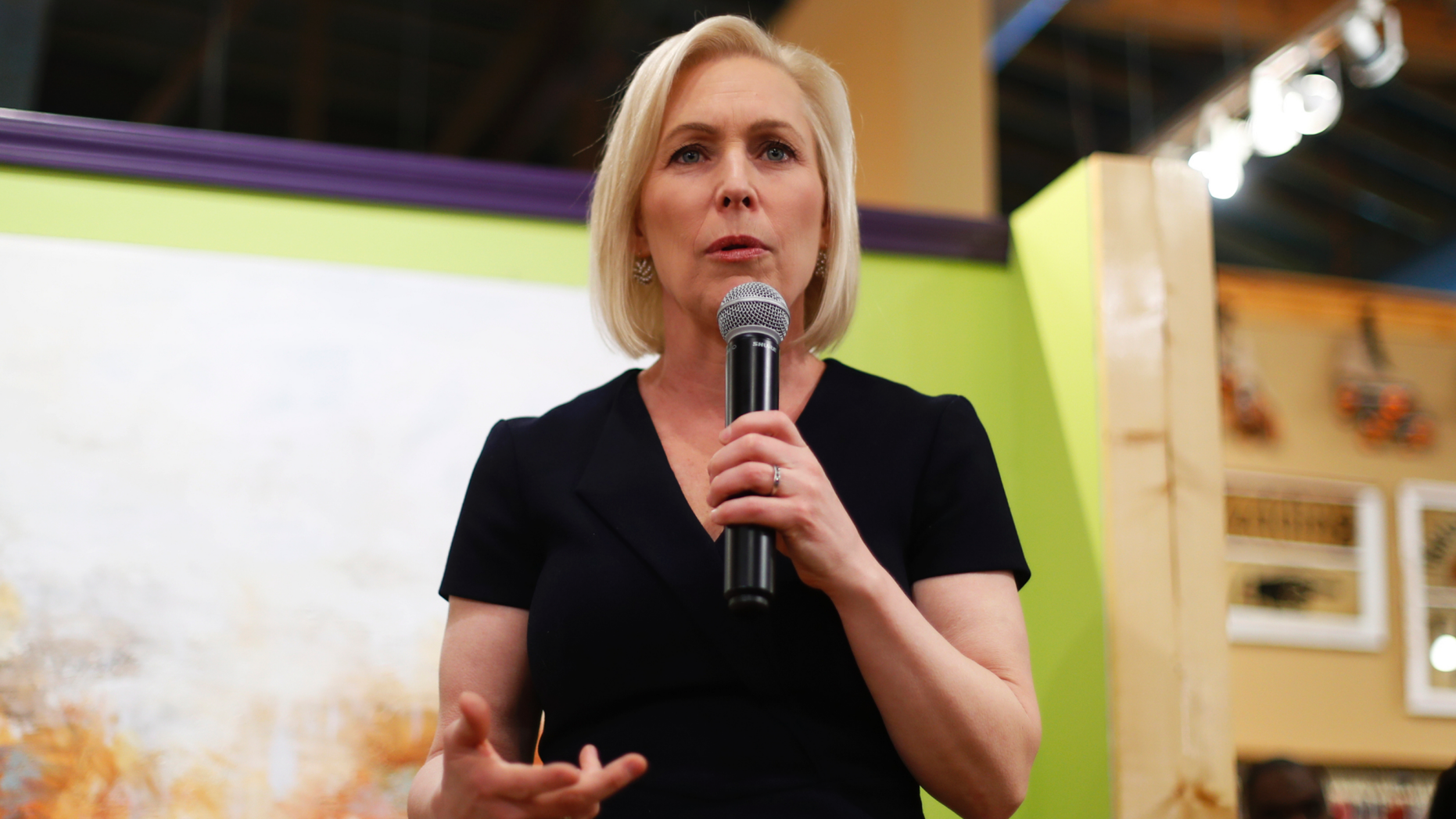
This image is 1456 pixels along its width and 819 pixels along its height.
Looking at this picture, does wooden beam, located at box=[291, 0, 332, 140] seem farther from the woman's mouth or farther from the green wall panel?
the woman's mouth

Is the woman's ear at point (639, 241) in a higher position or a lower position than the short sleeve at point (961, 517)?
higher

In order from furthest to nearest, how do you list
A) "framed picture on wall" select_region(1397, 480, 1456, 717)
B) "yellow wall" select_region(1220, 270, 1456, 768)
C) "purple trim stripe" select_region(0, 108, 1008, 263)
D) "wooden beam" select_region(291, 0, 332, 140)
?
"wooden beam" select_region(291, 0, 332, 140)
"framed picture on wall" select_region(1397, 480, 1456, 717)
"yellow wall" select_region(1220, 270, 1456, 768)
"purple trim stripe" select_region(0, 108, 1008, 263)

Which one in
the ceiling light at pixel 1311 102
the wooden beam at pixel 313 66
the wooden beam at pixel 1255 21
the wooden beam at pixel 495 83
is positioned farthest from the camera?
the wooden beam at pixel 495 83

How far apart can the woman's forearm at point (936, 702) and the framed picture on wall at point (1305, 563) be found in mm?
3614

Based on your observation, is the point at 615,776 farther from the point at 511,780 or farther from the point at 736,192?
the point at 736,192

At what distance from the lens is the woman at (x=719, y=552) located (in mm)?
1125

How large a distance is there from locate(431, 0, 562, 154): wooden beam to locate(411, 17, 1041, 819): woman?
5.86 meters

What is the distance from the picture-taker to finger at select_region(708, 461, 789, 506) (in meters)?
1.02

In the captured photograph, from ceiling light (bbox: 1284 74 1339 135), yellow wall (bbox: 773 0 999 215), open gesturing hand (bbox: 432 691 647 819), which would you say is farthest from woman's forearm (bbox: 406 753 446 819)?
ceiling light (bbox: 1284 74 1339 135)

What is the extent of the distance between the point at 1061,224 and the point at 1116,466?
40 cm

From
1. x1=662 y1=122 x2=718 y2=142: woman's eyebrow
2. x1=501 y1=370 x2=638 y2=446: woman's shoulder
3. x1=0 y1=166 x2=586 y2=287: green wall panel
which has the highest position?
x1=0 y1=166 x2=586 y2=287: green wall panel

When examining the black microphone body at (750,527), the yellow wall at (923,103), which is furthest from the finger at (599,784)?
the yellow wall at (923,103)

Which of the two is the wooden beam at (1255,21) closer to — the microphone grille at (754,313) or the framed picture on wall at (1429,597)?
the framed picture on wall at (1429,597)

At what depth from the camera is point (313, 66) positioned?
21.6 ft
